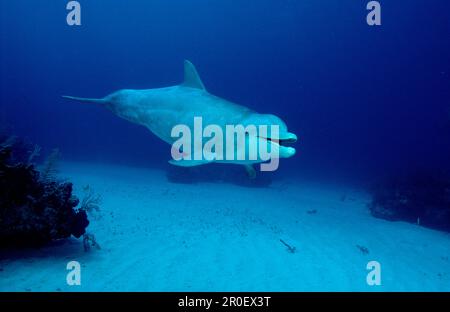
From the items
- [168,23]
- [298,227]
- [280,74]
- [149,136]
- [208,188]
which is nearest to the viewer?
[298,227]

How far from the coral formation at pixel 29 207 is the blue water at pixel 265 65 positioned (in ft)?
80.9

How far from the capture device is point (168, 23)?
2704 inches

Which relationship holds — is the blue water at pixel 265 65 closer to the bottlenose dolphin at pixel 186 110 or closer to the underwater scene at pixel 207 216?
the underwater scene at pixel 207 216

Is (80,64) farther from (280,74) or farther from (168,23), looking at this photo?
(280,74)

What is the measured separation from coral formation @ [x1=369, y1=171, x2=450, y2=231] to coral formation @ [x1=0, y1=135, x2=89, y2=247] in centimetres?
1171

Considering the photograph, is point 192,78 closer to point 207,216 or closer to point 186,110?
point 186,110

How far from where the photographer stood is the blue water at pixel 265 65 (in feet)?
151

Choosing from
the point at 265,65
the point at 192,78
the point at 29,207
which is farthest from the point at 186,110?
the point at 265,65

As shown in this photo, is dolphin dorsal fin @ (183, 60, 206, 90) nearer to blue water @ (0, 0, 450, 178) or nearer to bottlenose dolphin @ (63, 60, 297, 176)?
bottlenose dolphin @ (63, 60, 297, 176)

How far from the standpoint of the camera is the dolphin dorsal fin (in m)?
5.39

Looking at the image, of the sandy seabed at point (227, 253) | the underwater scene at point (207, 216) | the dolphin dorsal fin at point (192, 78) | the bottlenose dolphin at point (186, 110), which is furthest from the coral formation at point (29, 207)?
the dolphin dorsal fin at point (192, 78)
